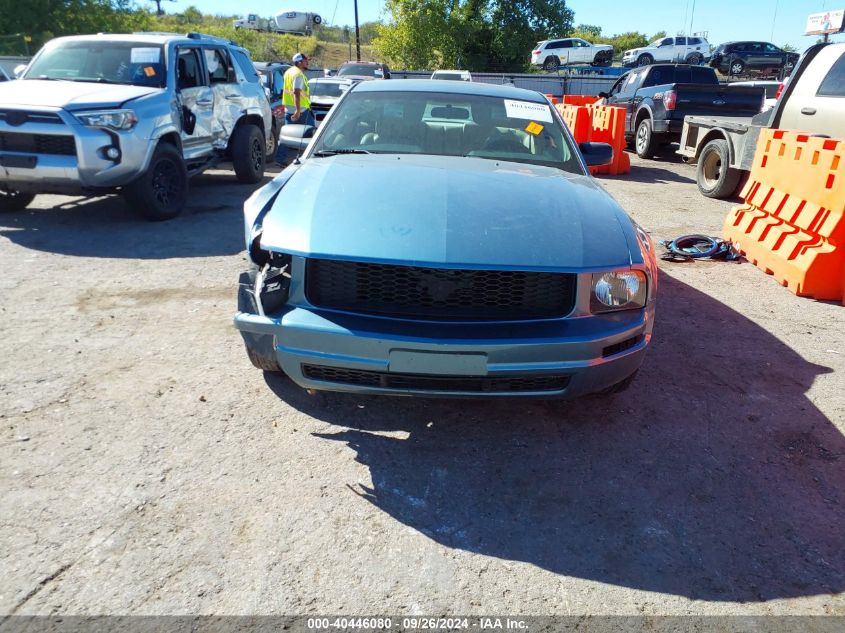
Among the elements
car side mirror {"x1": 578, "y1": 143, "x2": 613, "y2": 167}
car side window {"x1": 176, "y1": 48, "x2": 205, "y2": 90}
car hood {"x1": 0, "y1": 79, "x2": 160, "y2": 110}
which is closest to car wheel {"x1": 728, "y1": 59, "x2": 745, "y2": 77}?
car side window {"x1": 176, "y1": 48, "x2": 205, "y2": 90}

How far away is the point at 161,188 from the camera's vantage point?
727cm

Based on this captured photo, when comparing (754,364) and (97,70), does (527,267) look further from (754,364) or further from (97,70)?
(97,70)

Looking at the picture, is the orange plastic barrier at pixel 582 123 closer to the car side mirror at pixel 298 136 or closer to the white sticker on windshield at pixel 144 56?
the white sticker on windshield at pixel 144 56

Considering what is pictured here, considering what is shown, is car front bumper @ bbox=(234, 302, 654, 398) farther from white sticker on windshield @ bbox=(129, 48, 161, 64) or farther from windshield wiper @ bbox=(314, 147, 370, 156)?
white sticker on windshield @ bbox=(129, 48, 161, 64)

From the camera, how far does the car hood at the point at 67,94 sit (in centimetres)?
640

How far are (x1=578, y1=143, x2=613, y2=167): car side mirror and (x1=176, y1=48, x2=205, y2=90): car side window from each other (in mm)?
5435

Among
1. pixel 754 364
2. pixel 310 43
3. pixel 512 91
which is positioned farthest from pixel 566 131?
pixel 310 43

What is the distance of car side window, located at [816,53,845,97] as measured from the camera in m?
6.20

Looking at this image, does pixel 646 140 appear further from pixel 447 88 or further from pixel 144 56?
pixel 447 88

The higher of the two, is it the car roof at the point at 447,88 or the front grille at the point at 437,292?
the car roof at the point at 447,88

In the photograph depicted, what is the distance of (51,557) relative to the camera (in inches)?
87.8

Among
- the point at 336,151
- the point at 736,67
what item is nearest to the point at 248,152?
the point at 336,151

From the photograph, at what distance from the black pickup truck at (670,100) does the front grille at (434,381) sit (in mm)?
11071

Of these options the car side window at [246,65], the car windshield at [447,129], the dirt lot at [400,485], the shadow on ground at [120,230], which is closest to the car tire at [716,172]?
the dirt lot at [400,485]
